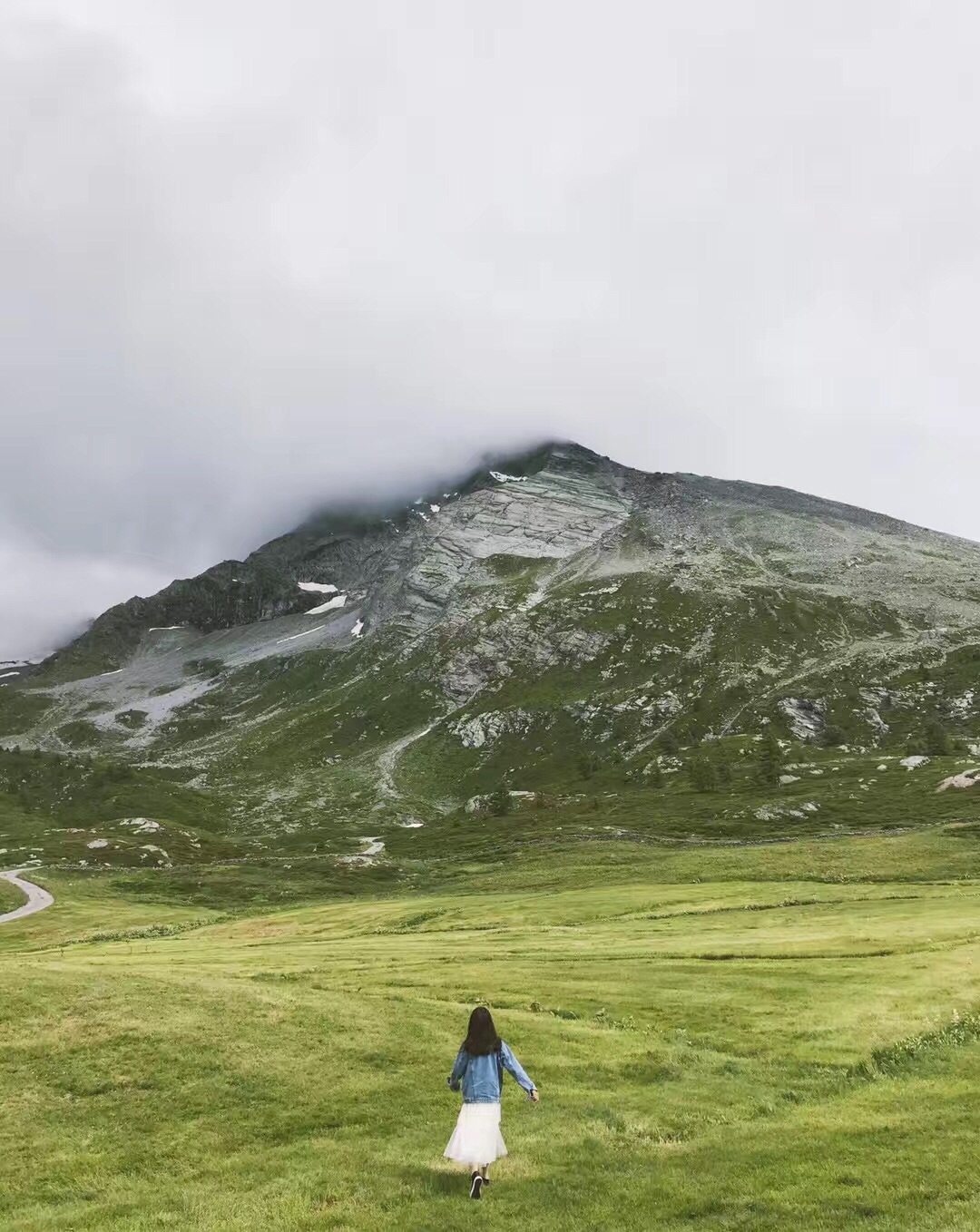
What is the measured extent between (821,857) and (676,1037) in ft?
278

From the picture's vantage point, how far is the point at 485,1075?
19.8 meters

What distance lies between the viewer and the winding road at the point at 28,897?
111688mm

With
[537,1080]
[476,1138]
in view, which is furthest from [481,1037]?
[537,1080]

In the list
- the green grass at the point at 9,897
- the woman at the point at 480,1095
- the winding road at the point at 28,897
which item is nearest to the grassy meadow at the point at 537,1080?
the woman at the point at 480,1095

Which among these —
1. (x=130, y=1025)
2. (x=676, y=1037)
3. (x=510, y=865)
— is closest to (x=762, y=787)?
(x=510, y=865)

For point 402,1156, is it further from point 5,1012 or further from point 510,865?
point 510,865

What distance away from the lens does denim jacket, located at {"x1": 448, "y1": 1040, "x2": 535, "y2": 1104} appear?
19.7m

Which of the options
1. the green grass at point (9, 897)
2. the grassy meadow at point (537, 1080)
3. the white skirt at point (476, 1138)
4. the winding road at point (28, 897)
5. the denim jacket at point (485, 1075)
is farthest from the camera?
the green grass at point (9, 897)

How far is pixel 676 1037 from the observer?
104 feet

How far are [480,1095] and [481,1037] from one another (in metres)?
1.34

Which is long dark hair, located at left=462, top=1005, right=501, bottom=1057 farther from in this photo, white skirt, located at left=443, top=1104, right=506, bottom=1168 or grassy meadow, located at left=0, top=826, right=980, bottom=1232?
grassy meadow, located at left=0, top=826, right=980, bottom=1232

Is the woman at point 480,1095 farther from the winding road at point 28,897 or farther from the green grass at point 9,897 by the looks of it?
the green grass at point 9,897

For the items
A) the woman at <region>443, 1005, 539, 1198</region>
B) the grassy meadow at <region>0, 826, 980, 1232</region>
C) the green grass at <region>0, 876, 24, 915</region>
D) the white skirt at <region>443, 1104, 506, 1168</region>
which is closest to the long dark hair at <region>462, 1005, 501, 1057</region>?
the woman at <region>443, 1005, 539, 1198</region>

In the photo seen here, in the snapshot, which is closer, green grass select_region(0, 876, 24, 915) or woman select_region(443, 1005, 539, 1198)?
woman select_region(443, 1005, 539, 1198)
